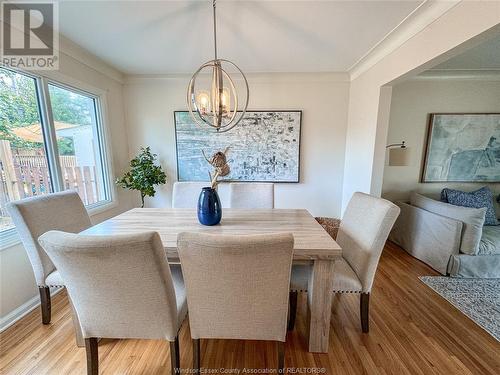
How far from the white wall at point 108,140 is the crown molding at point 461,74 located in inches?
163

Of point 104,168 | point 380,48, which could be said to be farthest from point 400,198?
point 104,168

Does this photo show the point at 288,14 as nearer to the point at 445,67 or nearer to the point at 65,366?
the point at 445,67

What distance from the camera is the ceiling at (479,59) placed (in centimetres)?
201

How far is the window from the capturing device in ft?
5.49

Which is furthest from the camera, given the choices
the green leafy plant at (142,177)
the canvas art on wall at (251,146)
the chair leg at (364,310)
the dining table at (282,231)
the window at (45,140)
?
the canvas art on wall at (251,146)

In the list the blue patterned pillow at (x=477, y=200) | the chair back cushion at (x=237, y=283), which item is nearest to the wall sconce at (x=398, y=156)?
the blue patterned pillow at (x=477, y=200)

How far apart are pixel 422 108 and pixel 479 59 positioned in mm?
687

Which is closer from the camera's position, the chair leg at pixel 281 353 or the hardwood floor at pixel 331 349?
the chair leg at pixel 281 353

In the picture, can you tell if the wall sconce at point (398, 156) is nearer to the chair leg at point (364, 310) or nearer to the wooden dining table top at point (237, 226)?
the wooden dining table top at point (237, 226)

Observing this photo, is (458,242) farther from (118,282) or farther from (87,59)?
(87,59)

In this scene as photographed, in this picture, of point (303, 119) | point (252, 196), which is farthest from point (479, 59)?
point (252, 196)

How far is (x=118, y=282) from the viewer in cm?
92

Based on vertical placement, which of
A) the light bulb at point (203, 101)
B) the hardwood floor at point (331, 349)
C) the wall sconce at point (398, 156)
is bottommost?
the hardwood floor at point (331, 349)

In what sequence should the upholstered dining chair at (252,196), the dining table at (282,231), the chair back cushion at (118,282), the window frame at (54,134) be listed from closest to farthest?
the chair back cushion at (118,282)
the dining table at (282,231)
the window frame at (54,134)
the upholstered dining chair at (252,196)
